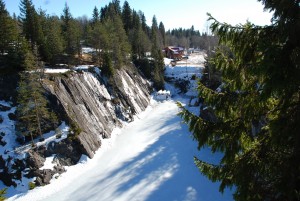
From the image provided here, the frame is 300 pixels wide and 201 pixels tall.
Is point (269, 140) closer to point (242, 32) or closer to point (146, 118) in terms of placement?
point (242, 32)

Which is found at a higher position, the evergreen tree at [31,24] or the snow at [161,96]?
the evergreen tree at [31,24]

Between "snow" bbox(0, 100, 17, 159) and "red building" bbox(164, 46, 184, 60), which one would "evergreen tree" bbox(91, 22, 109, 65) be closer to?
"snow" bbox(0, 100, 17, 159)

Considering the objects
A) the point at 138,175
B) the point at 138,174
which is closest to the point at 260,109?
the point at 138,175

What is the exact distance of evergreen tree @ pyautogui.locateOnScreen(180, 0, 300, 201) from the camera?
5.63 metres

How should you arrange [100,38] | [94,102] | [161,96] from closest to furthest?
1. [94,102]
2. [100,38]
3. [161,96]

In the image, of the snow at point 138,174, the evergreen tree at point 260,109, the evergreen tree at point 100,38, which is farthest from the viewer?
the evergreen tree at point 100,38

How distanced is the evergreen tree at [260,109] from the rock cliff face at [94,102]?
82.5 feet

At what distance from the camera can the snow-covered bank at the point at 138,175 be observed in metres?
22.3

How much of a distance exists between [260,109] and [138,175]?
784 inches

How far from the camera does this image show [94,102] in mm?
40562

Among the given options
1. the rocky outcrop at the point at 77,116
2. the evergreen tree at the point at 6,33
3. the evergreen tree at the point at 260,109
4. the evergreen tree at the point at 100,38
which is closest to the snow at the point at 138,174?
the rocky outcrop at the point at 77,116

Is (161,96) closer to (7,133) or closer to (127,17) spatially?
(127,17)

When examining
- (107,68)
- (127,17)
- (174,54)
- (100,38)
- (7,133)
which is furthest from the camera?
(174,54)

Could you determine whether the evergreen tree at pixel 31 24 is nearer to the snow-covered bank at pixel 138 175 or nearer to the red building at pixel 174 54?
the snow-covered bank at pixel 138 175
